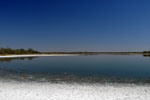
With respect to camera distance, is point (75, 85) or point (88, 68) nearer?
point (75, 85)

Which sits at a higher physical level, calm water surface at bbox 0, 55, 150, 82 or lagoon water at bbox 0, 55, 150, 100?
calm water surface at bbox 0, 55, 150, 82

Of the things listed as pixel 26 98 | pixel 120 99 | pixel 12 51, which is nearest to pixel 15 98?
pixel 26 98

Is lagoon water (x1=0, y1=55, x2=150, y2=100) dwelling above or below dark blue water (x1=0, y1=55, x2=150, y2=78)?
below

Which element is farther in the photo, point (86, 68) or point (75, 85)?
point (86, 68)

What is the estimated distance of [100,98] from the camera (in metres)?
5.69

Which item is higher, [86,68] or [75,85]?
[86,68]

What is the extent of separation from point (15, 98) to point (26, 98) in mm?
429

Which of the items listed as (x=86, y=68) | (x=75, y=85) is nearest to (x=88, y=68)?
(x=86, y=68)

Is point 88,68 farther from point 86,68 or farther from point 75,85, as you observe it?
point 75,85

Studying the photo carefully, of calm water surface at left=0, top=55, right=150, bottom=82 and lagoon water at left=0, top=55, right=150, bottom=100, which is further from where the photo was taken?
calm water surface at left=0, top=55, right=150, bottom=82

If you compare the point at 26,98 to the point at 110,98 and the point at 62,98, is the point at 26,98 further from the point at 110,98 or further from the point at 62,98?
the point at 110,98

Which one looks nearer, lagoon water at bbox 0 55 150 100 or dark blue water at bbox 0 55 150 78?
lagoon water at bbox 0 55 150 100

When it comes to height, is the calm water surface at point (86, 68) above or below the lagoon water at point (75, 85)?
above

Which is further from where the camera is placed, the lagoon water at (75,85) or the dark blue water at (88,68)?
the dark blue water at (88,68)
